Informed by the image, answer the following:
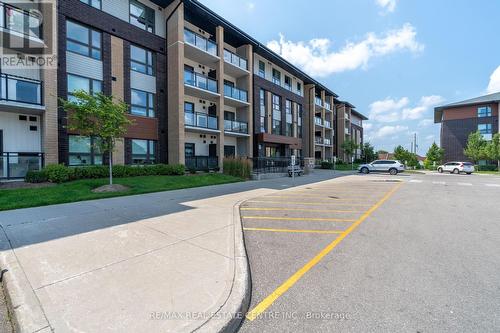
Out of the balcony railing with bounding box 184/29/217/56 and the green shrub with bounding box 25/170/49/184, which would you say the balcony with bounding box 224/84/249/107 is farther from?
the green shrub with bounding box 25/170/49/184

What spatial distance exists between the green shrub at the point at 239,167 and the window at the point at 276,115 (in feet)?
38.8

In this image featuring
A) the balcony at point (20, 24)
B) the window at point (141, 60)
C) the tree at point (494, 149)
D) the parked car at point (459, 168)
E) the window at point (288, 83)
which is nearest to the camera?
the balcony at point (20, 24)

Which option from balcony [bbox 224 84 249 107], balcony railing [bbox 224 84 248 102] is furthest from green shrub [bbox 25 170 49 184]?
balcony railing [bbox 224 84 248 102]

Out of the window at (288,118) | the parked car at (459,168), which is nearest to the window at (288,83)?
the window at (288,118)

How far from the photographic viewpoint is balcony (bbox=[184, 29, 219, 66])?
1859cm

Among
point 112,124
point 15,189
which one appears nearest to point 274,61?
point 112,124

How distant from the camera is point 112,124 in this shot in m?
11.7

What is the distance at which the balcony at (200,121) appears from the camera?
1839cm

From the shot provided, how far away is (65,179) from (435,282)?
15.1 meters

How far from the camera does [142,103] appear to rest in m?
17.5

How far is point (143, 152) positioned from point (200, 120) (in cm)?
522

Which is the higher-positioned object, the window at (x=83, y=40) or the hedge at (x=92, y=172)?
the window at (x=83, y=40)

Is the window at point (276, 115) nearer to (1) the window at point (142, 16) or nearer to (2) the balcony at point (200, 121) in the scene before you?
(2) the balcony at point (200, 121)

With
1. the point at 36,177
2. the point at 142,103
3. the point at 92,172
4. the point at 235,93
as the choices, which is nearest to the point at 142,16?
the point at 142,103
